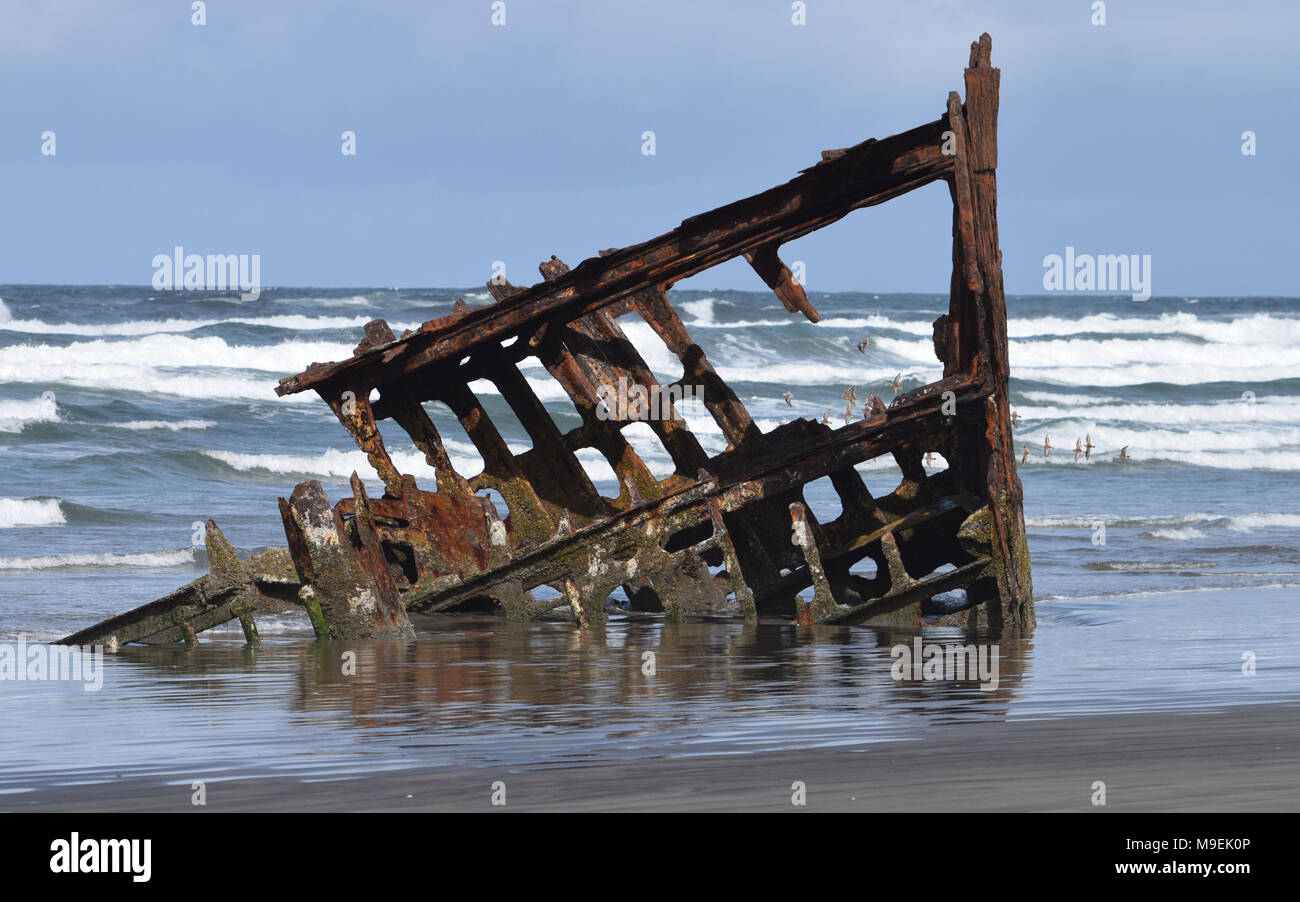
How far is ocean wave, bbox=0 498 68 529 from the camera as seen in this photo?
14.4m

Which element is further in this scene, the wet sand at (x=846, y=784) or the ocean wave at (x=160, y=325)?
the ocean wave at (x=160, y=325)

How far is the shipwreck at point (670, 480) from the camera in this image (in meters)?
7.62

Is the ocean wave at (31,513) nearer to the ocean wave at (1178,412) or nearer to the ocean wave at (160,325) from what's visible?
the ocean wave at (1178,412)

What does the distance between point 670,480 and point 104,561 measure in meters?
5.66

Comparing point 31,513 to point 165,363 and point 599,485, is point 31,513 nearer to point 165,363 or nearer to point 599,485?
point 599,485

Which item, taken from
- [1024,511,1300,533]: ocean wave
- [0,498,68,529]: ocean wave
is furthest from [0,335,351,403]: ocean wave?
[1024,511,1300,533]: ocean wave

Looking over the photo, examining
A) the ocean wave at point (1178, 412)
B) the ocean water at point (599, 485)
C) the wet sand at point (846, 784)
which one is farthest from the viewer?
the ocean wave at point (1178, 412)

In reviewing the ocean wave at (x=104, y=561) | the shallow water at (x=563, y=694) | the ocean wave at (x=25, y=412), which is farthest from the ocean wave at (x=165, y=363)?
the shallow water at (x=563, y=694)

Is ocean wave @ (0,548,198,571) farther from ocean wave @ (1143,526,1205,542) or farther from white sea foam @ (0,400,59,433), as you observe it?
white sea foam @ (0,400,59,433)

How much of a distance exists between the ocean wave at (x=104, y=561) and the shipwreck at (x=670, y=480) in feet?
12.8

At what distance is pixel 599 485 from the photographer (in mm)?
18359

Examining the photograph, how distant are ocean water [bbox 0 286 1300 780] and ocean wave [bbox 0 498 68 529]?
42mm
